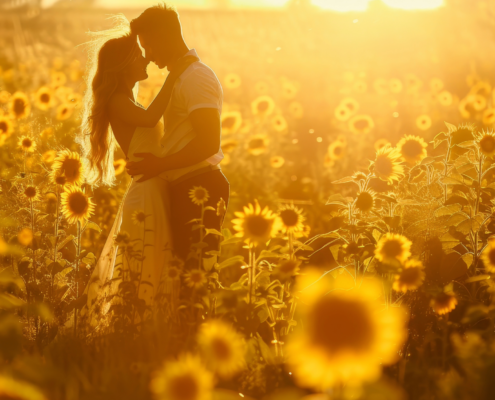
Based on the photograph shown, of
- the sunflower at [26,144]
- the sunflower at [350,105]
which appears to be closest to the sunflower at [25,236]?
the sunflower at [26,144]

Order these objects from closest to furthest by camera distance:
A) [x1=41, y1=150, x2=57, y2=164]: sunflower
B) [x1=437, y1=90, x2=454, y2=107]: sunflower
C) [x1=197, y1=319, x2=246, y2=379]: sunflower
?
[x1=197, y1=319, x2=246, y2=379]: sunflower
[x1=41, y1=150, x2=57, y2=164]: sunflower
[x1=437, y1=90, x2=454, y2=107]: sunflower

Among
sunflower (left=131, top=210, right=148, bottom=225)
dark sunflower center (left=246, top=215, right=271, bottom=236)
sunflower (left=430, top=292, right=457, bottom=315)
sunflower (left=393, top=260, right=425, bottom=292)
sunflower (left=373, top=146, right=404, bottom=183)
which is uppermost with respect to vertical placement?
sunflower (left=373, top=146, right=404, bottom=183)

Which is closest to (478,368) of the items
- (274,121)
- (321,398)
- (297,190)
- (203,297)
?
(321,398)

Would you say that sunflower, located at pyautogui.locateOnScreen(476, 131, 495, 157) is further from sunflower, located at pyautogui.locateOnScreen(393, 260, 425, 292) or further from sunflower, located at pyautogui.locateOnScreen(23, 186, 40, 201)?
sunflower, located at pyautogui.locateOnScreen(23, 186, 40, 201)

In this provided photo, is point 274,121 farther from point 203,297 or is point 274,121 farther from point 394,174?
point 203,297

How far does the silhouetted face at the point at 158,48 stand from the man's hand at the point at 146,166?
53cm

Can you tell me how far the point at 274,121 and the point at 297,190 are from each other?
1.30 meters

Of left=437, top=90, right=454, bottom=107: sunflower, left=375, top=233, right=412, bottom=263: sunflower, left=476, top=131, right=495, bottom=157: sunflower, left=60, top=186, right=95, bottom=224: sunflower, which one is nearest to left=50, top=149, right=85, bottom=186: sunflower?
left=60, top=186, right=95, bottom=224: sunflower

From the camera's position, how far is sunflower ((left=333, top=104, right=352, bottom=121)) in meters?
7.80

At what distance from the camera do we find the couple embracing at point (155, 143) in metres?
2.93

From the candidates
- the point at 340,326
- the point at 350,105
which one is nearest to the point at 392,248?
the point at 340,326

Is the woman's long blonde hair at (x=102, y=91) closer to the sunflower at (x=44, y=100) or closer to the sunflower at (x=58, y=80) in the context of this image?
the sunflower at (x=44, y=100)

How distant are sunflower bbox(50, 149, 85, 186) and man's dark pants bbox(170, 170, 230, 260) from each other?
45 cm

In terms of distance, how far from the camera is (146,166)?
294cm
